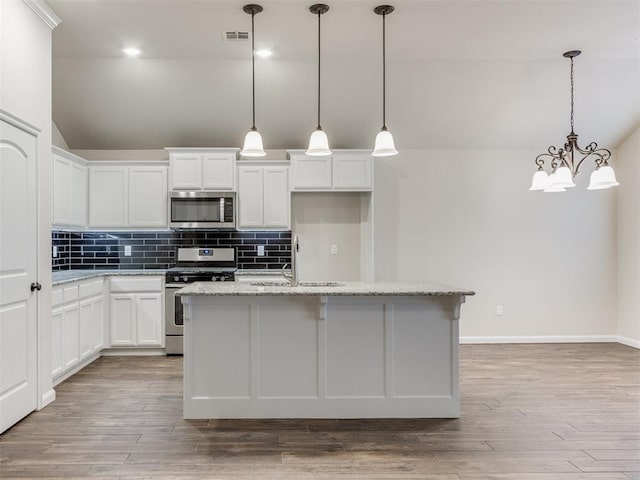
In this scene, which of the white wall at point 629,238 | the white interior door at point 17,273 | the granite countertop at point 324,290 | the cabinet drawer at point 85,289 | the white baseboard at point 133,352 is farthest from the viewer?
the white wall at point 629,238

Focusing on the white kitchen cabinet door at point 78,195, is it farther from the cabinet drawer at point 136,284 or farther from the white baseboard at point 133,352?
the white baseboard at point 133,352

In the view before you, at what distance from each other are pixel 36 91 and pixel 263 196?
8.05 feet

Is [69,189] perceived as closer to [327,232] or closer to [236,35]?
[236,35]

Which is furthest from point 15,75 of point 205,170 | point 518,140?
point 518,140

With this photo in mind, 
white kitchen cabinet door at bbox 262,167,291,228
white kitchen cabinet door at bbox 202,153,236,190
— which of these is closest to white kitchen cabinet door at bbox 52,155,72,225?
white kitchen cabinet door at bbox 202,153,236,190

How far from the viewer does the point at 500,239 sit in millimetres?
5559

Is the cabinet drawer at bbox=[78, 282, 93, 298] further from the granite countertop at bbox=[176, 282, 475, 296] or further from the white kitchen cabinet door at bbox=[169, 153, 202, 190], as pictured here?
the granite countertop at bbox=[176, 282, 475, 296]

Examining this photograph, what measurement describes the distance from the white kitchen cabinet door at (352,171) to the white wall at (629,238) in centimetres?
315

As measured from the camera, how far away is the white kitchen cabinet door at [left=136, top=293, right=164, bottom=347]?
192 inches

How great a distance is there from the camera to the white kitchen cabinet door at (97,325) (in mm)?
4551

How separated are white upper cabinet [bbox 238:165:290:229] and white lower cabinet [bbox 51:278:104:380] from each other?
5.64ft

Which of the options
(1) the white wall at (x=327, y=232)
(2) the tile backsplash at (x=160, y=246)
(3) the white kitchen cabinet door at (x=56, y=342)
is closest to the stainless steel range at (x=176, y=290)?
(2) the tile backsplash at (x=160, y=246)

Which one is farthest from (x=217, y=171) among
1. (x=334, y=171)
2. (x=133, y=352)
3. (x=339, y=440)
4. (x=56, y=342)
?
(x=339, y=440)

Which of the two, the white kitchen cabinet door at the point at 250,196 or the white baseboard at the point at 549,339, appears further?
the white baseboard at the point at 549,339
